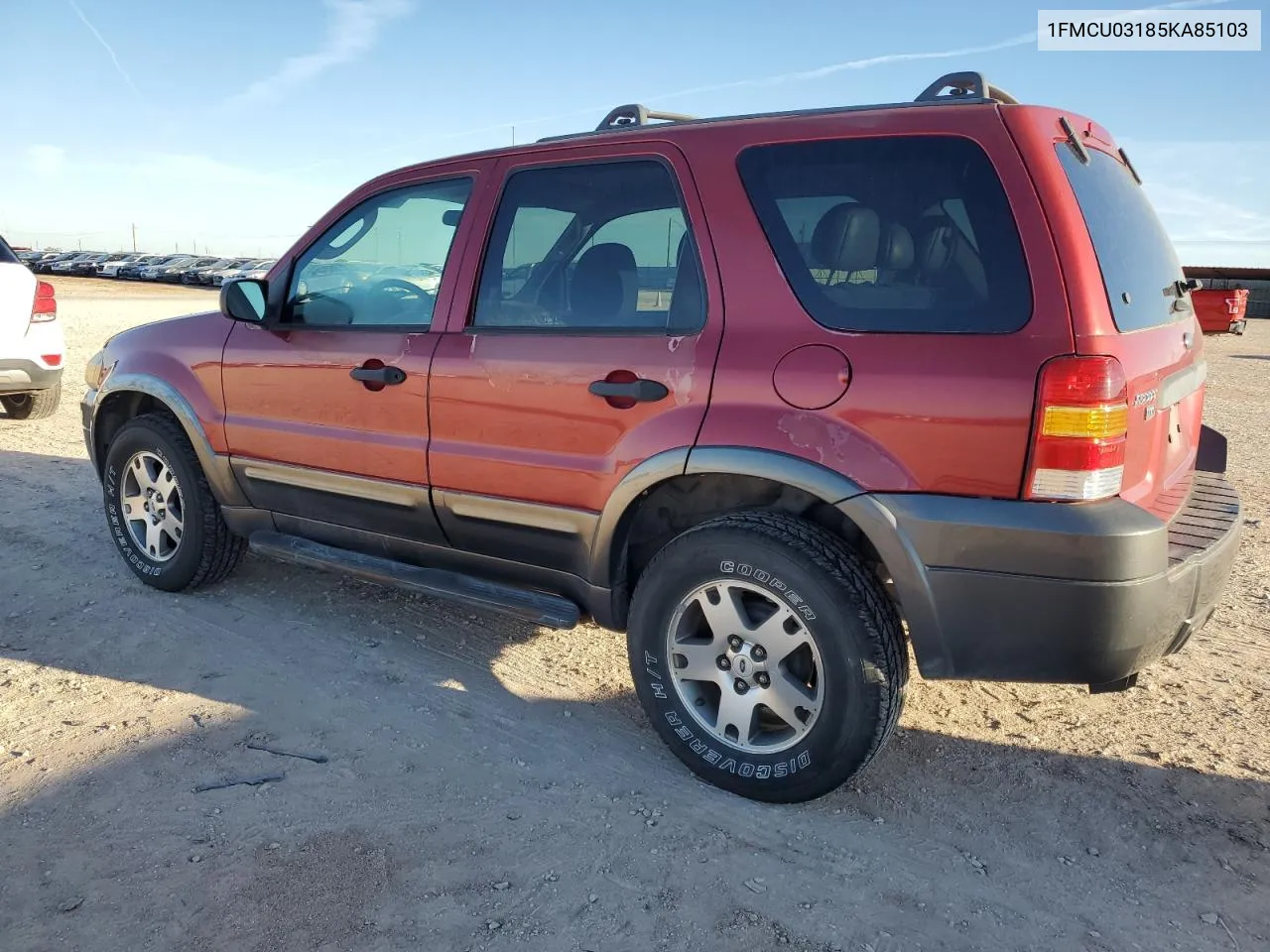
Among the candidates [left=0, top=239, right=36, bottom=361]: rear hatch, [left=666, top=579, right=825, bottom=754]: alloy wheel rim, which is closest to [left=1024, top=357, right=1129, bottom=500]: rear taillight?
[left=666, top=579, right=825, bottom=754]: alloy wheel rim

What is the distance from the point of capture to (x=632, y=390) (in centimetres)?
290

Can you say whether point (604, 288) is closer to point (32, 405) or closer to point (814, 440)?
point (814, 440)

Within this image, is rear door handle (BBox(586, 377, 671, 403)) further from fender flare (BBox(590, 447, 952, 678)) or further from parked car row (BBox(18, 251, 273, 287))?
parked car row (BBox(18, 251, 273, 287))

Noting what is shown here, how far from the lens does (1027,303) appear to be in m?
2.38

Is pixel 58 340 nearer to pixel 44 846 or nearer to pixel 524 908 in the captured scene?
pixel 44 846

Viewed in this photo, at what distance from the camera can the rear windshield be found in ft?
8.21

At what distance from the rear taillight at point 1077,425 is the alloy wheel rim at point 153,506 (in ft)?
11.7

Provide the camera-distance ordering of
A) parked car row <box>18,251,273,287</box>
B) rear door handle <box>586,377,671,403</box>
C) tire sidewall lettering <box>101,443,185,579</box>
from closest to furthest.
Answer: rear door handle <box>586,377,671,403</box> → tire sidewall lettering <box>101,443,185,579</box> → parked car row <box>18,251,273,287</box>

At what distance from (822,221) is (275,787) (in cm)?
228

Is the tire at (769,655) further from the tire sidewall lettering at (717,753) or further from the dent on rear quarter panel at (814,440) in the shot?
the dent on rear quarter panel at (814,440)

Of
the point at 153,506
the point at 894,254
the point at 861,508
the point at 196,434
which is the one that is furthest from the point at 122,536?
the point at 894,254

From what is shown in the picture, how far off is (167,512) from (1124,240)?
395 centimetres

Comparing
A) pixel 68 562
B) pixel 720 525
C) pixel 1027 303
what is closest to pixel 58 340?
pixel 68 562

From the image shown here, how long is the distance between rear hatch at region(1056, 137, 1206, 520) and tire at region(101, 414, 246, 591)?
3580 mm
